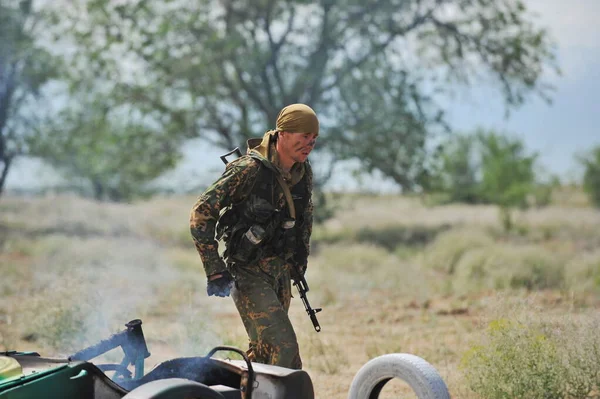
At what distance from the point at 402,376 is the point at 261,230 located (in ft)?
3.77

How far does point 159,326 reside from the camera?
9.24 meters

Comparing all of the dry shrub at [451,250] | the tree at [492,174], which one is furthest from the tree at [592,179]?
the dry shrub at [451,250]

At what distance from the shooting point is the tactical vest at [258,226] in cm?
445

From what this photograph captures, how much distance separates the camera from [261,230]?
14.4 feet

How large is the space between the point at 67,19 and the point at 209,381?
20.0 m

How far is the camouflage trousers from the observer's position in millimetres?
4289

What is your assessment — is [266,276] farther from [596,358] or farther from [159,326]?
[159,326]

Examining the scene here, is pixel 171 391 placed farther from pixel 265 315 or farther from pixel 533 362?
pixel 533 362

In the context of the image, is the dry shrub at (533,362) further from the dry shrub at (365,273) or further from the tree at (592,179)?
the tree at (592,179)

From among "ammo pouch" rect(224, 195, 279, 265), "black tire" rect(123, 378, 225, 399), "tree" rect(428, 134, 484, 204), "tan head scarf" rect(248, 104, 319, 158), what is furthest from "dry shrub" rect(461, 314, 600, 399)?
"tree" rect(428, 134, 484, 204)

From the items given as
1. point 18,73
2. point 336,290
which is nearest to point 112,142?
point 18,73

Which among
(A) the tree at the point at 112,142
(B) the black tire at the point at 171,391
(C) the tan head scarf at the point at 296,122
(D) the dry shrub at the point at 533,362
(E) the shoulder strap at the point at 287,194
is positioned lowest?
(D) the dry shrub at the point at 533,362

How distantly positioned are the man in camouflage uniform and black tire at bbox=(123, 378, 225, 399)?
859mm

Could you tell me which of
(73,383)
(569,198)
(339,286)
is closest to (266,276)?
(73,383)
